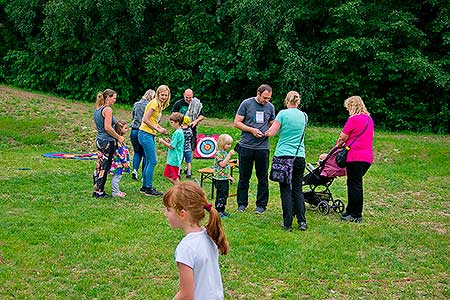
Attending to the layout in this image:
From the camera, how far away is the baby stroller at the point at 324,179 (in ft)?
24.7

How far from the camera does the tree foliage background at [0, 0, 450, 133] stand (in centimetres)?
1941

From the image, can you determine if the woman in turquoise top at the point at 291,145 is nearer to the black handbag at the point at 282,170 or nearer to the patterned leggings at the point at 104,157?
the black handbag at the point at 282,170

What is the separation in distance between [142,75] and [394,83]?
1057cm

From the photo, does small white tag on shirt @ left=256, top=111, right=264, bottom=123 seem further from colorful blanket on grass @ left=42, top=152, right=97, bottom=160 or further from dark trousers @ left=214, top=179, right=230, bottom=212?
colorful blanket on grass @ left=42, top=152, right=97, bottom=160

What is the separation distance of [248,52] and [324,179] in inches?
531

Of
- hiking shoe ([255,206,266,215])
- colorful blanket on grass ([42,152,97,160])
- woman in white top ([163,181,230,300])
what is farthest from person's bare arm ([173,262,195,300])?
colorful blanket on grass ([42,152,97,160])

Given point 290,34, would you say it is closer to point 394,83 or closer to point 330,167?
point 394,83

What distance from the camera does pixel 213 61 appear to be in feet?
72.0

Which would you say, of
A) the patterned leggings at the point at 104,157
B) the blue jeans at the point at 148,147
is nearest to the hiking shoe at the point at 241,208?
the blue jeans at the point at 148,147

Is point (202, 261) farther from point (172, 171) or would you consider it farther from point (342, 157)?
point (172, 171)

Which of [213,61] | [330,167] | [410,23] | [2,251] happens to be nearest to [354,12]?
[410,23]

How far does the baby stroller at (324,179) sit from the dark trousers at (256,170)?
0.66 meters

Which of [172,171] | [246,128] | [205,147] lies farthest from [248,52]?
[246,128]

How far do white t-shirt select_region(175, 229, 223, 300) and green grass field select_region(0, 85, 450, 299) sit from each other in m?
1.98
